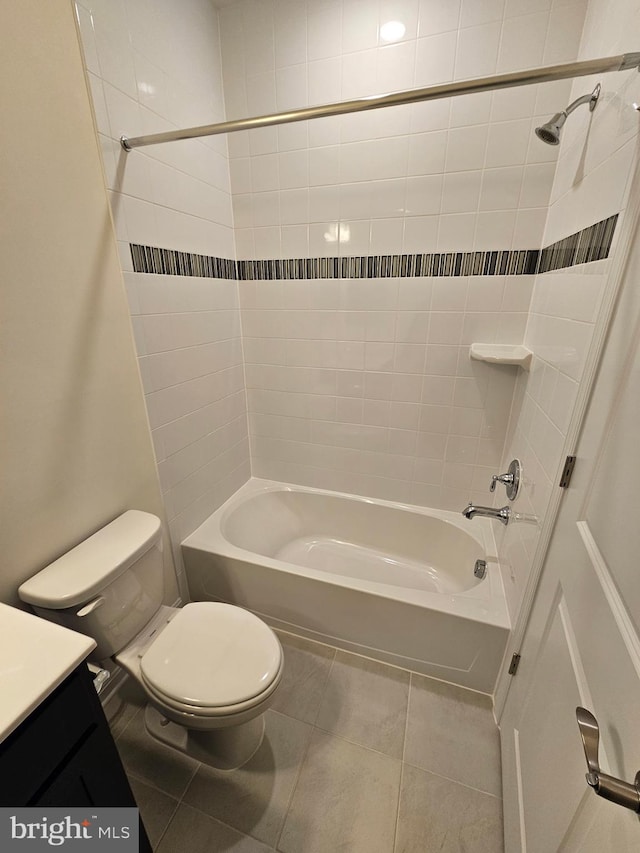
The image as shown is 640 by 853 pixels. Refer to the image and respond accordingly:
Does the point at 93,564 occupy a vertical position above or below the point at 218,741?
above

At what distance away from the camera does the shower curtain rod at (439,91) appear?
0.77 m

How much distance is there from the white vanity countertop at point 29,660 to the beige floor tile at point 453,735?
116 cm

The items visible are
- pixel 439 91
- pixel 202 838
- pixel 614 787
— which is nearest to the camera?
pixel 614 787

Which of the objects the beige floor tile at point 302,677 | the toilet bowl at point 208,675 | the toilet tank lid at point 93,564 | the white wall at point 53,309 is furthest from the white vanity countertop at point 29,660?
the beige floor tile at point 302,677

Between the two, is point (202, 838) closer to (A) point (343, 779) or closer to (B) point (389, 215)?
(A) point (343, 779)

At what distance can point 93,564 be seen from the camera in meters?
1.02

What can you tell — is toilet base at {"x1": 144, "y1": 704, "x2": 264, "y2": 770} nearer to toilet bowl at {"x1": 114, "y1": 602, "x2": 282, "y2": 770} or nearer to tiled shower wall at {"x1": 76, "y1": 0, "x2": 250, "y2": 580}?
toilet bowl at {"x1": 114, "y1": 602, "x2": 282, "y2": 770}

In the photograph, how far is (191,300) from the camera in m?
1.49

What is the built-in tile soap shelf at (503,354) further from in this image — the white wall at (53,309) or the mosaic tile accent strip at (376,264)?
the white wall at (53,309)

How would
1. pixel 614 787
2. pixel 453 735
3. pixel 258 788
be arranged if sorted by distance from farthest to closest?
pixel 453 735
pixel 258 788
pixel 614 787

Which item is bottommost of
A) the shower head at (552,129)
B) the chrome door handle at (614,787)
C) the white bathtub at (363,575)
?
the white bathtub at (363,575)

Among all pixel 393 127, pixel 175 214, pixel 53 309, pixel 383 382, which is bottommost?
pixel 383 382

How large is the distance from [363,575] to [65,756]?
4.74 ft

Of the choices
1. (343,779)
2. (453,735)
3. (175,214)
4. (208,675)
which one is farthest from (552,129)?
(343,779)
